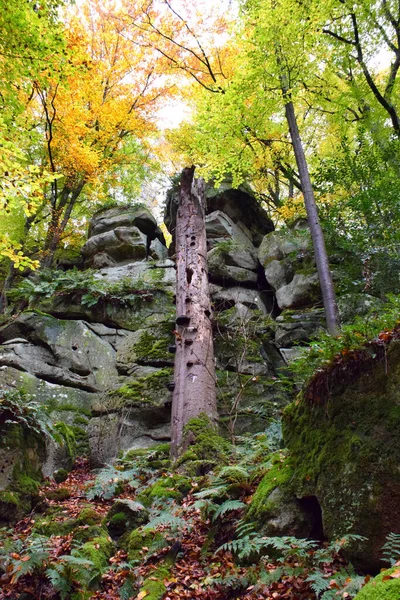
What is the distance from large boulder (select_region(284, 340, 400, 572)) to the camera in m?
2.56

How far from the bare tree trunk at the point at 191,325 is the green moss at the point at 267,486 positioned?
2.37 m

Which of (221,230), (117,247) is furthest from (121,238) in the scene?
(221,230)

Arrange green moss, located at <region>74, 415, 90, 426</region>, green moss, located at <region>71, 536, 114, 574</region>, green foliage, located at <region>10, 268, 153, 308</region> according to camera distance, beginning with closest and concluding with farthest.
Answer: green moss, located at <region>71, 536, 114, 574</region>
green moss, located at <region>74, 415, 90, 426</region>
green foliage, located at <region>10, 268, 153, 308</region>

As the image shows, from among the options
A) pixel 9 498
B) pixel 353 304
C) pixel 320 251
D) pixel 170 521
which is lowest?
pixel 170 521

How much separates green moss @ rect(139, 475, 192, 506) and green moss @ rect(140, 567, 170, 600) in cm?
113

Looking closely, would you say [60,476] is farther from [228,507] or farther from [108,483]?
[228,507]

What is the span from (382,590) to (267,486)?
1987mm

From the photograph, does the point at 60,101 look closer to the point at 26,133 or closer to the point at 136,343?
the point at 26,133

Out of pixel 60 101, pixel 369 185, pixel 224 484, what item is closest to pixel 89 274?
pixel 60 101

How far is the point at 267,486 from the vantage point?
11.3ft

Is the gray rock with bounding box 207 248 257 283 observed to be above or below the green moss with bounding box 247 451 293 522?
above

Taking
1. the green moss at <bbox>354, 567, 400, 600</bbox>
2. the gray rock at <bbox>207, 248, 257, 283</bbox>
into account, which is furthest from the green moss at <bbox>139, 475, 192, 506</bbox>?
the gray rock at <bbox>207, 248, 257, 283</bbox>

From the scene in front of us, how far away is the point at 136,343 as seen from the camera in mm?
9883

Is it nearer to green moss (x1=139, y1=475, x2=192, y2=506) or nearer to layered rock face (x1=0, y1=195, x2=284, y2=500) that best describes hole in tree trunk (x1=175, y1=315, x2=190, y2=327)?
layered rock face (x1=0, y1=195, x2=284, y2=500)
